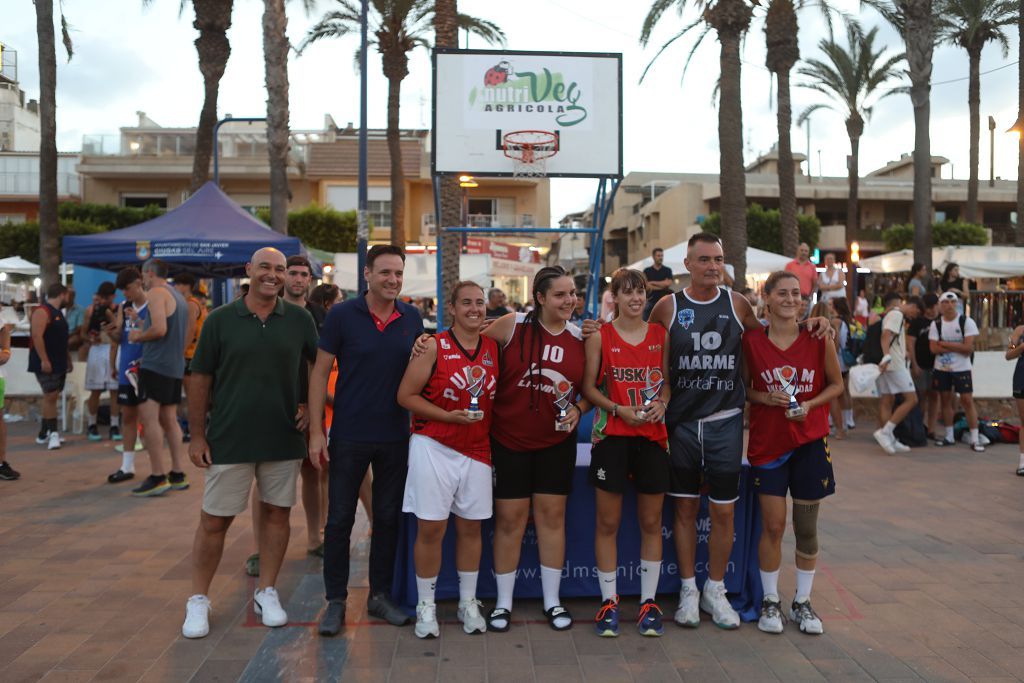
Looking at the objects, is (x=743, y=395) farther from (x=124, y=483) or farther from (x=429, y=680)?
(x=124, y=483)

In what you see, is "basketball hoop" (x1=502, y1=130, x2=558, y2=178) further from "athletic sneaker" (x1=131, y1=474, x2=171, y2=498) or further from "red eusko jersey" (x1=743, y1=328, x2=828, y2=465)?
"red eusko jersey" (x1=743, y1=328, x2=828, y2=465)

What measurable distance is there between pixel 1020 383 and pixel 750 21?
880 centimetres

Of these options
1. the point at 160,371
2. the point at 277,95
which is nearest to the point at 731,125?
the point at 277,95

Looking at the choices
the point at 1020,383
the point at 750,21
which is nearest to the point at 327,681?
the point at 1020,383

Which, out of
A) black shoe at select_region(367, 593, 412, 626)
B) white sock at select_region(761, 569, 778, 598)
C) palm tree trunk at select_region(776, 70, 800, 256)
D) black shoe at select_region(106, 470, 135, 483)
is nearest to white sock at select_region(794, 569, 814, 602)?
white sock at select_region(761, 569, 778, 598)

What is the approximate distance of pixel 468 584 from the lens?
432 cm

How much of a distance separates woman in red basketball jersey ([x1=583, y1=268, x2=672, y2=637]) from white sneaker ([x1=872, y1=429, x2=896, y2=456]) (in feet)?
21.1

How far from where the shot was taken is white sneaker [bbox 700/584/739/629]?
4324mm

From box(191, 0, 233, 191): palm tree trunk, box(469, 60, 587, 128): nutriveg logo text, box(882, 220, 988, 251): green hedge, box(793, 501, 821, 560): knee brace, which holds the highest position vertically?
box(191, 0, 233, 191): palm tree trunk

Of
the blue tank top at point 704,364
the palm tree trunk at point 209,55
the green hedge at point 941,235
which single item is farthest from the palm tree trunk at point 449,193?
the green hedge at point 941,235

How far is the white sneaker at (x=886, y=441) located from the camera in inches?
382

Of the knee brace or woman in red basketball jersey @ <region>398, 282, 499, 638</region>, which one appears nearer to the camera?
woman in red basketball jersey @ <region>398, 282, 499, 638</region>

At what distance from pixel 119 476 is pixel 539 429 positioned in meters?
5.41

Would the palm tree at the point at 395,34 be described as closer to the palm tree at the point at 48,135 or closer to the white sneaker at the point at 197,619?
the palm tree at the point at 48,135
